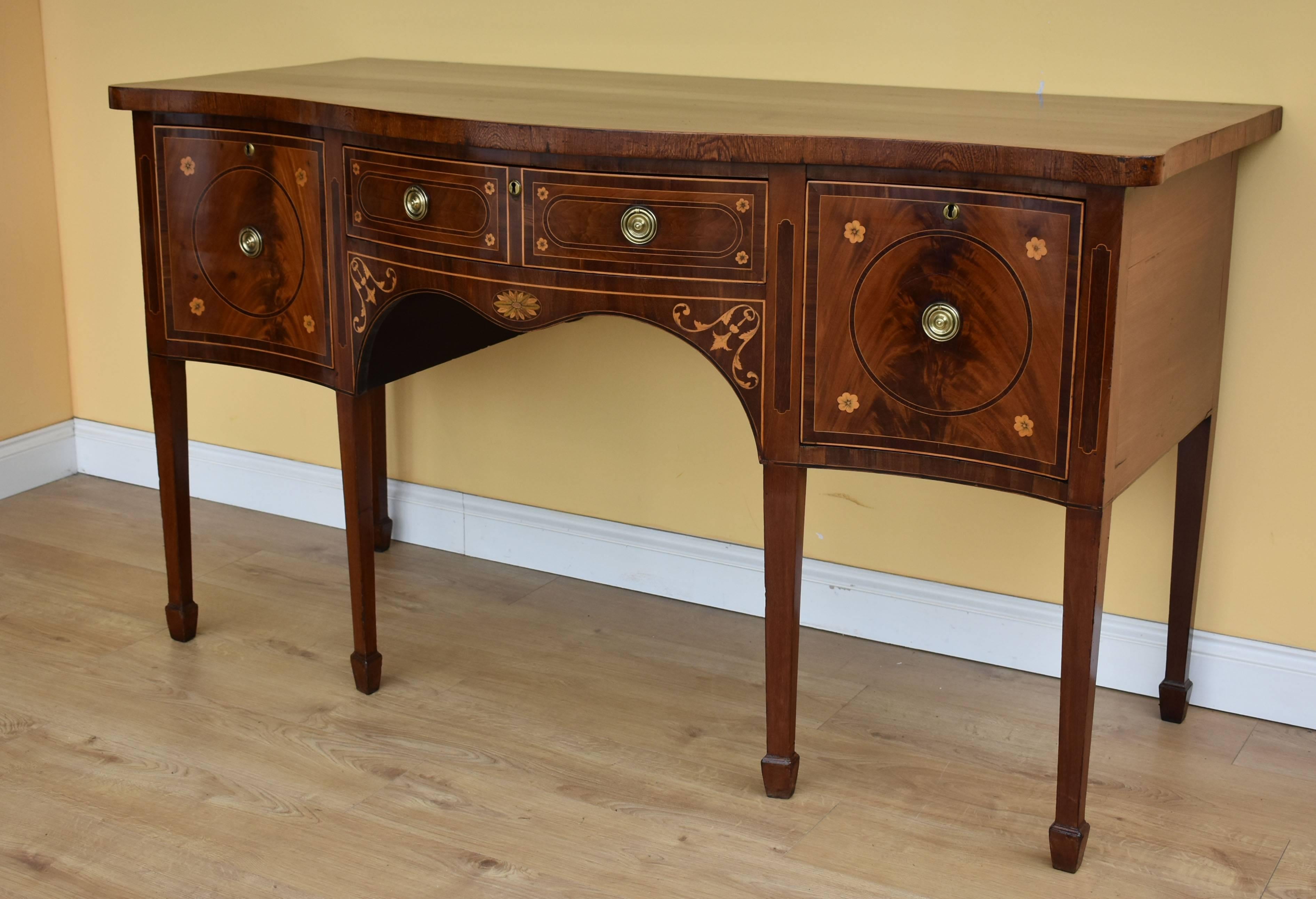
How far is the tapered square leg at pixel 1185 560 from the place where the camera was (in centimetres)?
180

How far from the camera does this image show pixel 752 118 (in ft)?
5.20

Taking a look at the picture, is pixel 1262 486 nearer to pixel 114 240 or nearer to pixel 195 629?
pixel 195 629

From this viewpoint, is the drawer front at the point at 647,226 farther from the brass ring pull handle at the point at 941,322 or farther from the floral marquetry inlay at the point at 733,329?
the brass ring pull handle at the point at 941,322

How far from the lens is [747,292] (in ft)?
4.99

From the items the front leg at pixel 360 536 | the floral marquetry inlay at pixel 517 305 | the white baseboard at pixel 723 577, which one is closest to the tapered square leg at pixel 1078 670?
the white baseboard at pixel 723 577

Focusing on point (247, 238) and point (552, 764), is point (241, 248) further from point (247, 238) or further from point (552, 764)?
point (552, 764)

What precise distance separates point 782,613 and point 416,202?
0.66 m

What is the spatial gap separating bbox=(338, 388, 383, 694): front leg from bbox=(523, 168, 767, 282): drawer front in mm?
419

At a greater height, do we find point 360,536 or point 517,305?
point 517,305

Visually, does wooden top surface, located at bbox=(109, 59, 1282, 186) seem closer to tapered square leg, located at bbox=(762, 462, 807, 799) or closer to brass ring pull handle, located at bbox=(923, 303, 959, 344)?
brass ring pull handle, located at bbox=(923, 303, 959, 344)

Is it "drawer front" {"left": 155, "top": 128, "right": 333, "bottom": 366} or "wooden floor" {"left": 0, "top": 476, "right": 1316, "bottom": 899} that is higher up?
"drawer front" {"left": 155, "top": 128, "right": 333, "bottom": 366}

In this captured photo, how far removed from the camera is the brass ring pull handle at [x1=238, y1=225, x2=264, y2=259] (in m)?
1.84

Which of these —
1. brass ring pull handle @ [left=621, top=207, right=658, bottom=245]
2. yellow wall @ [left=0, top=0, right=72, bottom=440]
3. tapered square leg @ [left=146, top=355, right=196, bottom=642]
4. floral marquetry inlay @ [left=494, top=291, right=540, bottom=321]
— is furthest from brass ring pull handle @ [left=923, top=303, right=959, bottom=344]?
yellow wall @ [left=0, top=0, right=72, bottom=440]

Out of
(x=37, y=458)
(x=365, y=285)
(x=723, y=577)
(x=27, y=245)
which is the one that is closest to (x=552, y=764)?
(x=723, y=577)
